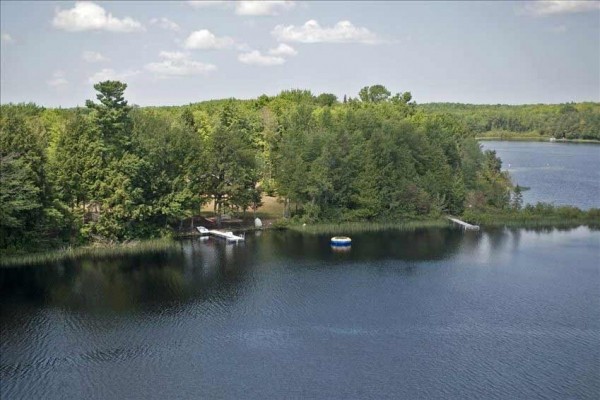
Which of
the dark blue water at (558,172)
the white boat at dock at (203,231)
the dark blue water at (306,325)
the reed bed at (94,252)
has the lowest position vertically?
the dark blue water at (306,325)

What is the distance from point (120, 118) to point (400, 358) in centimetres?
4297

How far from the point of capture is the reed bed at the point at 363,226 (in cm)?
7619

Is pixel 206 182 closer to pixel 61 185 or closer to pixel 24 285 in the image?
pixel 61 185

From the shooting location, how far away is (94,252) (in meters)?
62.8

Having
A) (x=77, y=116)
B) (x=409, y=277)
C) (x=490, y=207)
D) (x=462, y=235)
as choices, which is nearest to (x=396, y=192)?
(x=462, y=235)

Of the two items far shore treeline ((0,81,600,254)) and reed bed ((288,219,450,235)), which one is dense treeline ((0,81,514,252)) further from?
reed bed ((288,219,450,235))

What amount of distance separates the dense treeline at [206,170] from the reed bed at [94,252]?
135cm

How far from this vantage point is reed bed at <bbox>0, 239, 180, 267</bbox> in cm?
5816

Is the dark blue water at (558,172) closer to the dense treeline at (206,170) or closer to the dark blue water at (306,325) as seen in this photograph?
the dense treeline at (206,170)

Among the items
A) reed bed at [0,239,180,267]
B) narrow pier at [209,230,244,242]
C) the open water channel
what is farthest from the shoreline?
narrow pier at [209,230,244,242]

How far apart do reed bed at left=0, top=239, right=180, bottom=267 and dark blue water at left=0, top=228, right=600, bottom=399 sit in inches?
78.4

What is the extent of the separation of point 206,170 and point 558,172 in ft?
288

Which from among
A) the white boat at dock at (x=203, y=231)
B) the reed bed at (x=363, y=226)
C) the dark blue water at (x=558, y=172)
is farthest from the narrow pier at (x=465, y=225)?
the white boat at dock at (x=203, y=231)

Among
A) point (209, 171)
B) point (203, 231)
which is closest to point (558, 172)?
point (209, 171)
